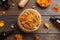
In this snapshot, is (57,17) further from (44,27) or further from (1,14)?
(1,14)

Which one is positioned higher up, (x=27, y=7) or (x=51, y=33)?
(x=27, y=7)

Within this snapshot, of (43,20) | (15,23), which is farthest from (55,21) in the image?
(15,23)

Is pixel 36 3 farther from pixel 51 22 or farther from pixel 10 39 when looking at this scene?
pixel 10 39

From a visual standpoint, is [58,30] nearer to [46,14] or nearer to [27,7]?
[46,14]

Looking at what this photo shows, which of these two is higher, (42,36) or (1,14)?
(1,14)

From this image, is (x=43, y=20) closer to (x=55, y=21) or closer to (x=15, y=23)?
(x=55, y=21)

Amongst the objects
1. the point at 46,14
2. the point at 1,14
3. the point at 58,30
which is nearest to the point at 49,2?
the point at 46,14

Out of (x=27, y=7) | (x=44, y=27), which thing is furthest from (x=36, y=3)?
(x=44, y=27)

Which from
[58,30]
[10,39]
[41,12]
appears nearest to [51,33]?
[58,30]
